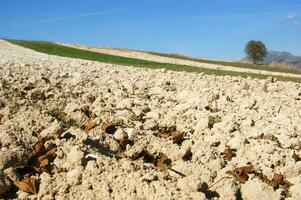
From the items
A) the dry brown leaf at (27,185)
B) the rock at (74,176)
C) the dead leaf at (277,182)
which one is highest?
the rock at (74,176)

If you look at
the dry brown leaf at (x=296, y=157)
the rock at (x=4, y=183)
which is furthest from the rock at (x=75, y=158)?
the dry brown leaf at (x=296, y=157)

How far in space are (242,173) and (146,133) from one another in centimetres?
132

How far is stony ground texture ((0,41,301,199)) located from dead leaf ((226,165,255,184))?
45mm

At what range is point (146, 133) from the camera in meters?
5.69

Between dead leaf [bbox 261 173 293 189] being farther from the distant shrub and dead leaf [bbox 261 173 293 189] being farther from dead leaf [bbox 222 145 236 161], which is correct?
the distant shrub

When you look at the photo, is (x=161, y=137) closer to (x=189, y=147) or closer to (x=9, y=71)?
(x=189, y=147)

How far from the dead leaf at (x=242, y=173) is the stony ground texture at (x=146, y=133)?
45 millimetres

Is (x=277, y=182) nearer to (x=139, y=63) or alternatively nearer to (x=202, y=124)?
(x=202, y=124)

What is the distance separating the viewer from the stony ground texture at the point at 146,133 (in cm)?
419

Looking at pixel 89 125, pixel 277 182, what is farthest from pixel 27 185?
pixel 277 182

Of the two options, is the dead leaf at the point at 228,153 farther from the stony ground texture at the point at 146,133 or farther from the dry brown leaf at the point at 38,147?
the dry brown leaf at the point at 38,147

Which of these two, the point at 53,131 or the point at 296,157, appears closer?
the point at 53,131

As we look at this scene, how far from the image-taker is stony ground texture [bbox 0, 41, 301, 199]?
419 centimetres

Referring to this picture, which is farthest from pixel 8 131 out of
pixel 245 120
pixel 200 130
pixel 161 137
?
pixel 245 120
